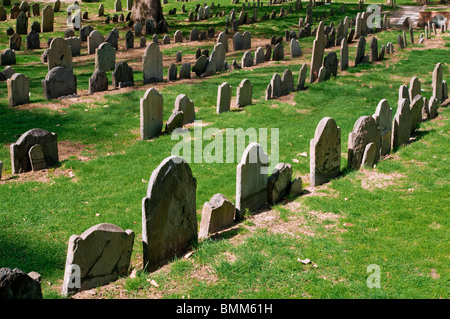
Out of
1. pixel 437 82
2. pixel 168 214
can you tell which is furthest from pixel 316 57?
pixel 168 214

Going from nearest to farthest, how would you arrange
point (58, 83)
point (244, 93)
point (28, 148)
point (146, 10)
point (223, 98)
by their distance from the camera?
point (28, 148)
point (223, 98)
point (244, 93)
point (58, 83)
point (146, 10)

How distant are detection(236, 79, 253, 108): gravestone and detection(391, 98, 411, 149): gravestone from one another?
446 centimetres

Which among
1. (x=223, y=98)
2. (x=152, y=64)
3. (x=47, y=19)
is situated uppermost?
(x=47, y=19)

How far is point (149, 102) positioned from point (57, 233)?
188 inches

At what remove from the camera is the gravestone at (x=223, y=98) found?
43.3 ft

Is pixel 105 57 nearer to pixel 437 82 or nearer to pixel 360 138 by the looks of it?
pixel 437 82

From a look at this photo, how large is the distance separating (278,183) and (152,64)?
930cm

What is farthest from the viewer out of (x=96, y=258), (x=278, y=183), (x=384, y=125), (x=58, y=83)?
(x=58, y=83)

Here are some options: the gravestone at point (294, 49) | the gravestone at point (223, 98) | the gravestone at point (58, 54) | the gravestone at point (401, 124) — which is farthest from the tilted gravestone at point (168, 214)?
the gravestone at point (294, 49)

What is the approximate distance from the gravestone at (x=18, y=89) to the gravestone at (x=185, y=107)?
445cm

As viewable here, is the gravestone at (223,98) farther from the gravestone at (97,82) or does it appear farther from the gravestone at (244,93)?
the gravestone at (97,82)

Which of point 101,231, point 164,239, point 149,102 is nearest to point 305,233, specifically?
point 164,239

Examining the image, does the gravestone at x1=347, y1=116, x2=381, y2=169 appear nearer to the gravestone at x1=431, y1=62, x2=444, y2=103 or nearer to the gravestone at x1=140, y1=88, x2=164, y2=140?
the gravestone at x1=140, y1=88, x2=164, y2=140

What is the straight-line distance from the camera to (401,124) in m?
10.7
